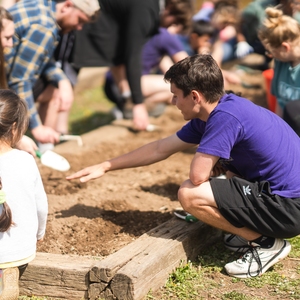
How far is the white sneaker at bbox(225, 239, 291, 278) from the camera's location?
9.91ft

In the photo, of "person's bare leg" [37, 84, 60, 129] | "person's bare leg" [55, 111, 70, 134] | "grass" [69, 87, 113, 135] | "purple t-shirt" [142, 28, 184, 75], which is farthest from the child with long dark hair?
"grass" [69, 87, 113, 135]

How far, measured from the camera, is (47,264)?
2914 millimetres

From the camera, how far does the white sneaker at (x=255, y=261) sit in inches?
119

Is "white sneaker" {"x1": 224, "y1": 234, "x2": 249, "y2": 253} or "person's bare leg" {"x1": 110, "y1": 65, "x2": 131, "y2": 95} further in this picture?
"person's bare leg" {"x1": 110, "y1": 65, "x2": 131, "y2": 95}

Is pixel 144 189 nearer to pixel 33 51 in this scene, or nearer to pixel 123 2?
pixel 33 51

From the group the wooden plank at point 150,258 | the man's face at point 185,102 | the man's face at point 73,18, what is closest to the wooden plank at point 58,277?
the wooden plank at point 150,258

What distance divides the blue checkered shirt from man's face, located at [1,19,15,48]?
24 cm

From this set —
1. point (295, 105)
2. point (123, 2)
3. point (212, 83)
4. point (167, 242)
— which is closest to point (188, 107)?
point (212, 83)

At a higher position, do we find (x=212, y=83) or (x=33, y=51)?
(x=212, y=83)

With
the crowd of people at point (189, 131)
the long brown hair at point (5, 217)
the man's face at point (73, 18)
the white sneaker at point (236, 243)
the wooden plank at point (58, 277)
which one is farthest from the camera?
the man's face at point (73, 18)

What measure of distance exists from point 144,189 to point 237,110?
1511mm

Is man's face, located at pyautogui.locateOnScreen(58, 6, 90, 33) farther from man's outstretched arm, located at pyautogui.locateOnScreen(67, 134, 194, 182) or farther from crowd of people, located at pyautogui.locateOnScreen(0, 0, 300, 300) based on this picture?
man's outstretched arm, located at pyautogui.locateOnScreen(67, 134, 194, 182)

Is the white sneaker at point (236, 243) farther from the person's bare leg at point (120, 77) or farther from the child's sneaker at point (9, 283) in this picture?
the person's bare leg at point (120, 77)

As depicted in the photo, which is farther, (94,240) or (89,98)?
(89,98)
